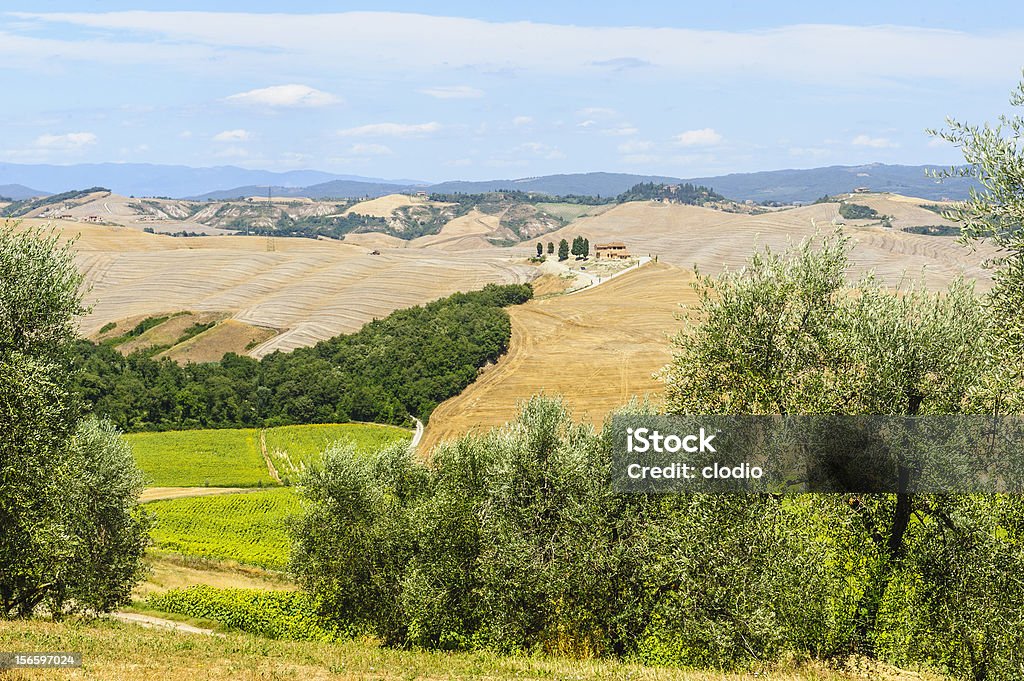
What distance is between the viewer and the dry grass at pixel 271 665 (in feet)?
68.2

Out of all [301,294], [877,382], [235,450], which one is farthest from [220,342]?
[877,382]

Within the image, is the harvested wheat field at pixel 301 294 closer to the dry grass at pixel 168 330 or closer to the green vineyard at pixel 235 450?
the dry grass at pixel 168 330

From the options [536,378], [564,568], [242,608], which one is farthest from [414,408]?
[564,568]

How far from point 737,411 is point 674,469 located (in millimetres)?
2797

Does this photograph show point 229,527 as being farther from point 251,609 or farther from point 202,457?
point 202,457

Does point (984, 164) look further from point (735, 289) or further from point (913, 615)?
point (913, 615)

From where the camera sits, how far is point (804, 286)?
24969mm

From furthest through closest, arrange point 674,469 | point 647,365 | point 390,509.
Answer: point 647,365
point 390,509
point 674,469

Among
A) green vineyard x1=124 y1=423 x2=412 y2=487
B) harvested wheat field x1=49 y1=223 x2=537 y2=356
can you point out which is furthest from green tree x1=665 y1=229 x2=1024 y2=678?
harvested wheat field x1=49 y1=223 x2=537 y2=356

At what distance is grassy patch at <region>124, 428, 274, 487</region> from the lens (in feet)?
302

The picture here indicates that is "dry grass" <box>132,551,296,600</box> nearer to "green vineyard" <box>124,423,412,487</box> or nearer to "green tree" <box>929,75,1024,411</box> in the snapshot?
"green vineyard" <box>124,423,412,487</box>

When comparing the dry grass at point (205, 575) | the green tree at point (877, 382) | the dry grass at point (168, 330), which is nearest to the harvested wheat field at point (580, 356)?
the dry grass at point (205, 575)

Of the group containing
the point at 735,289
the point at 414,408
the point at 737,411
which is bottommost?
the point at 414,408

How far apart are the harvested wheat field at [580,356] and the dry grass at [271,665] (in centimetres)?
6763
